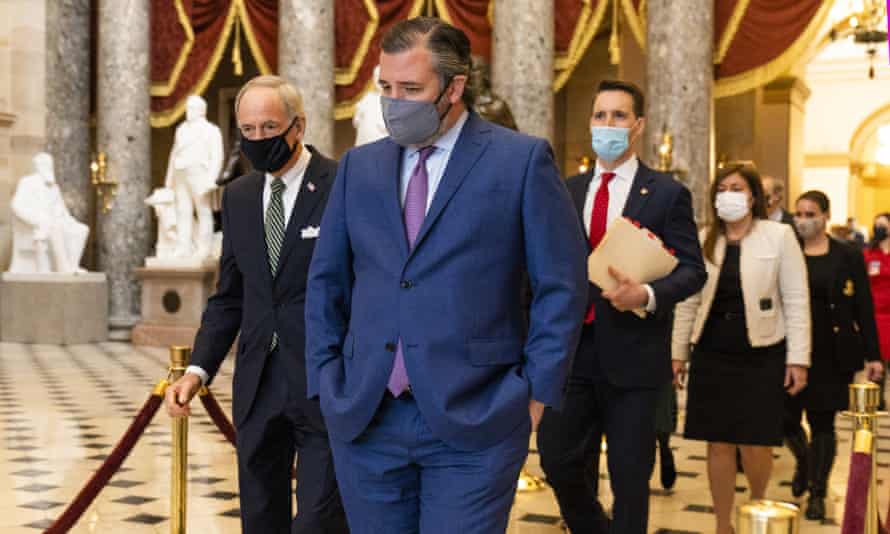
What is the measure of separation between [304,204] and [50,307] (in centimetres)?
1368

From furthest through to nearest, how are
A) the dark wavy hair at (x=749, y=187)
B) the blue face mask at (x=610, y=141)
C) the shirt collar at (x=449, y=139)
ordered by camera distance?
the dark wavy hair at (x=749, y=187), the blue face mask at (x=610, y=141), the shirt collar at (x=449, y=139)

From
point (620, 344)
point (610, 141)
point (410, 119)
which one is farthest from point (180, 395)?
point (610, 141)

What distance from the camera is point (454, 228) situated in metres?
2.85

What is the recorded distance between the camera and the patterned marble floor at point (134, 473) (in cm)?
609

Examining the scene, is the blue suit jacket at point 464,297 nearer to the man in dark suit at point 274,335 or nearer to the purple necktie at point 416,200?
the purple necktie at point 416,200

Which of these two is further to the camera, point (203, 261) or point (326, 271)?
point (203, 261)

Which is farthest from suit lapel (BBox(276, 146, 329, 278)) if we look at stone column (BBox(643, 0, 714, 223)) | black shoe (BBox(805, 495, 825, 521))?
stone column (BBox(643, 0, 714, 223))

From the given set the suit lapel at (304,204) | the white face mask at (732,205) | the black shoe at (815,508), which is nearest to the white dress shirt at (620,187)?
the white face mask at (732,205)

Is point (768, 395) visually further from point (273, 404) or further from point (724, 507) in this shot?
point (273, 404)

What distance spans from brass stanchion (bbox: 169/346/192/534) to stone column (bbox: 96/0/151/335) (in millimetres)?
12741

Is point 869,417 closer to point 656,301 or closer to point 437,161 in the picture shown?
point 656,301

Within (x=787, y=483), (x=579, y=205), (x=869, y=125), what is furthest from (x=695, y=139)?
(x=869, y=125)

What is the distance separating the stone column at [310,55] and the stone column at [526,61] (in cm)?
242

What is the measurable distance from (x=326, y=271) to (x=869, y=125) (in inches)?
1094
